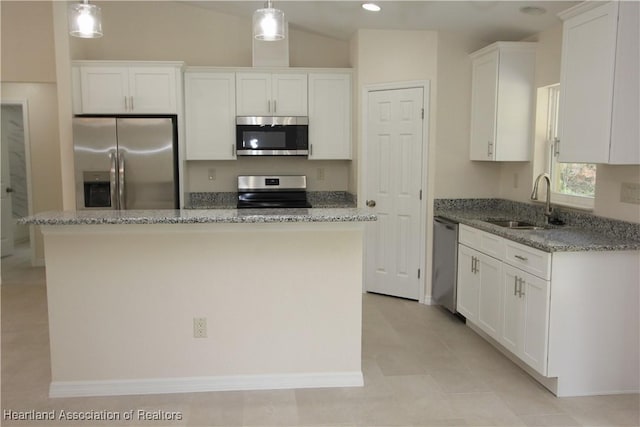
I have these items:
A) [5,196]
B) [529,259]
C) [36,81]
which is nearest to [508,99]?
[529,259]

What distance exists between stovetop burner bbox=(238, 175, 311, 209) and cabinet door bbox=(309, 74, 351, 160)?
44 cm

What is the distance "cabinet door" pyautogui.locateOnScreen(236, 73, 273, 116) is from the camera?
16.7 feet

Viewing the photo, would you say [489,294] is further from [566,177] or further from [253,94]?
[253,94]

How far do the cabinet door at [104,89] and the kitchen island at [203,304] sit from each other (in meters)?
2.22

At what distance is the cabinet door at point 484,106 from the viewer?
426cm

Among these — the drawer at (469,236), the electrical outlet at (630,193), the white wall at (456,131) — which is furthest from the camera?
the white wall at (456,131)

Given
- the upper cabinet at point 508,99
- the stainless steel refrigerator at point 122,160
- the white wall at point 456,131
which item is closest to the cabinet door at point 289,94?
the stainless steel refrigerator at point 122,160

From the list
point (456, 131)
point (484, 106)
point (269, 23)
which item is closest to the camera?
point (269, 23)

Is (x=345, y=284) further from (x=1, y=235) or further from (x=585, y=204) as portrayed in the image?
(x=1, y=235)

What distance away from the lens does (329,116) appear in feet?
17.0

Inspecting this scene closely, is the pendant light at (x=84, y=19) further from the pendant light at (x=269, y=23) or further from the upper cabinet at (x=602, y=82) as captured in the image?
the upper cabinet at (x=602, y=82)

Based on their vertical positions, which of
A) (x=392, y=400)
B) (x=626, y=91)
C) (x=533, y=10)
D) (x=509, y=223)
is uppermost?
(x=533, y=10)

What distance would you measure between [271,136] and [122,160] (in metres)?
1.42

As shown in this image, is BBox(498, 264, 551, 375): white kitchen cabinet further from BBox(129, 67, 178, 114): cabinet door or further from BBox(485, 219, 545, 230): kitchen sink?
BBox(129, 67, 178, 114): cabinet door
